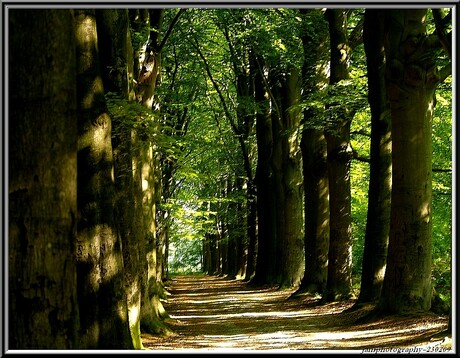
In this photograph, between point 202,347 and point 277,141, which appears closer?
point 202,347

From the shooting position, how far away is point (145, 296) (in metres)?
13.7

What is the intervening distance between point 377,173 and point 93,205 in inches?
295

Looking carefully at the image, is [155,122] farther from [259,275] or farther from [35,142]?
[259,275]

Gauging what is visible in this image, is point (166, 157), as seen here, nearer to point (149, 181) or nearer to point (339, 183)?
point (149, 181)

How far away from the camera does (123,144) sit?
11.2 m

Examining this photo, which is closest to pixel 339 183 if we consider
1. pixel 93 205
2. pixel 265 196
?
pixel 93 205

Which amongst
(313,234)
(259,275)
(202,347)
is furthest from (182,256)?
(202,347)

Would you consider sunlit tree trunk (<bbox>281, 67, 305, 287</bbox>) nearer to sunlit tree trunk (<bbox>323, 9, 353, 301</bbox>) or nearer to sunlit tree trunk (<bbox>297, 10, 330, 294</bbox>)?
sunlit tree trunk (<bbox>297, 10, 330, 294</bbox>)

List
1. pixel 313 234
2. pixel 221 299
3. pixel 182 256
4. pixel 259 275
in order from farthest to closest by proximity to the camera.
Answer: pixel 182 256
pixel 259 275
pixel 221 299
pixel 313 234

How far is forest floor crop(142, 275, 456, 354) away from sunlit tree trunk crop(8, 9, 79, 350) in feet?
9.96

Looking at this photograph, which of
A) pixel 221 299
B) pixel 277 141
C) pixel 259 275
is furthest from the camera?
pixel 259 275

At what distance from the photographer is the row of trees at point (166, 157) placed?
16.5ft

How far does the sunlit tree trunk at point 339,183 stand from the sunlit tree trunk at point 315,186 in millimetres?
2101

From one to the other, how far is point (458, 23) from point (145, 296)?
9.03 metres
